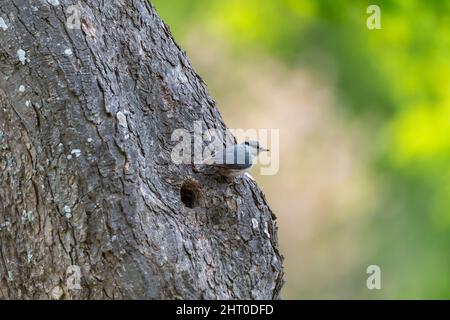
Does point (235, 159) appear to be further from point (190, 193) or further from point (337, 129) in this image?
point (337, 129)

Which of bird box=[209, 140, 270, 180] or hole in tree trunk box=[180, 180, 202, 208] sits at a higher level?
bird box=[209, 140, 270, 180]

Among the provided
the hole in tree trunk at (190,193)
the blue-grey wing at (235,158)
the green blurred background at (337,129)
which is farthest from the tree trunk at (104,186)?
the green blurred background at (337,129)

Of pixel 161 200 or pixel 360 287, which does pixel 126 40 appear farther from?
pixel 360 287

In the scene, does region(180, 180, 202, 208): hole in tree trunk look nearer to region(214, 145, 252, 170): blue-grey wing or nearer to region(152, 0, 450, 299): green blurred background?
region(214, 145, 252, 170): blue-grey wing

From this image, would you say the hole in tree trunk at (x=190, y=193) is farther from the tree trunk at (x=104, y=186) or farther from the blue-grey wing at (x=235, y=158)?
the blue-grey wing at (x=235, y=158)

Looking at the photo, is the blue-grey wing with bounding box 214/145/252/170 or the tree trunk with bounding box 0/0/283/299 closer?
the tree trunk with bounding box 0/0/283/299

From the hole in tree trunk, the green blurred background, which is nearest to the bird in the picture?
the hole in tree trunk
